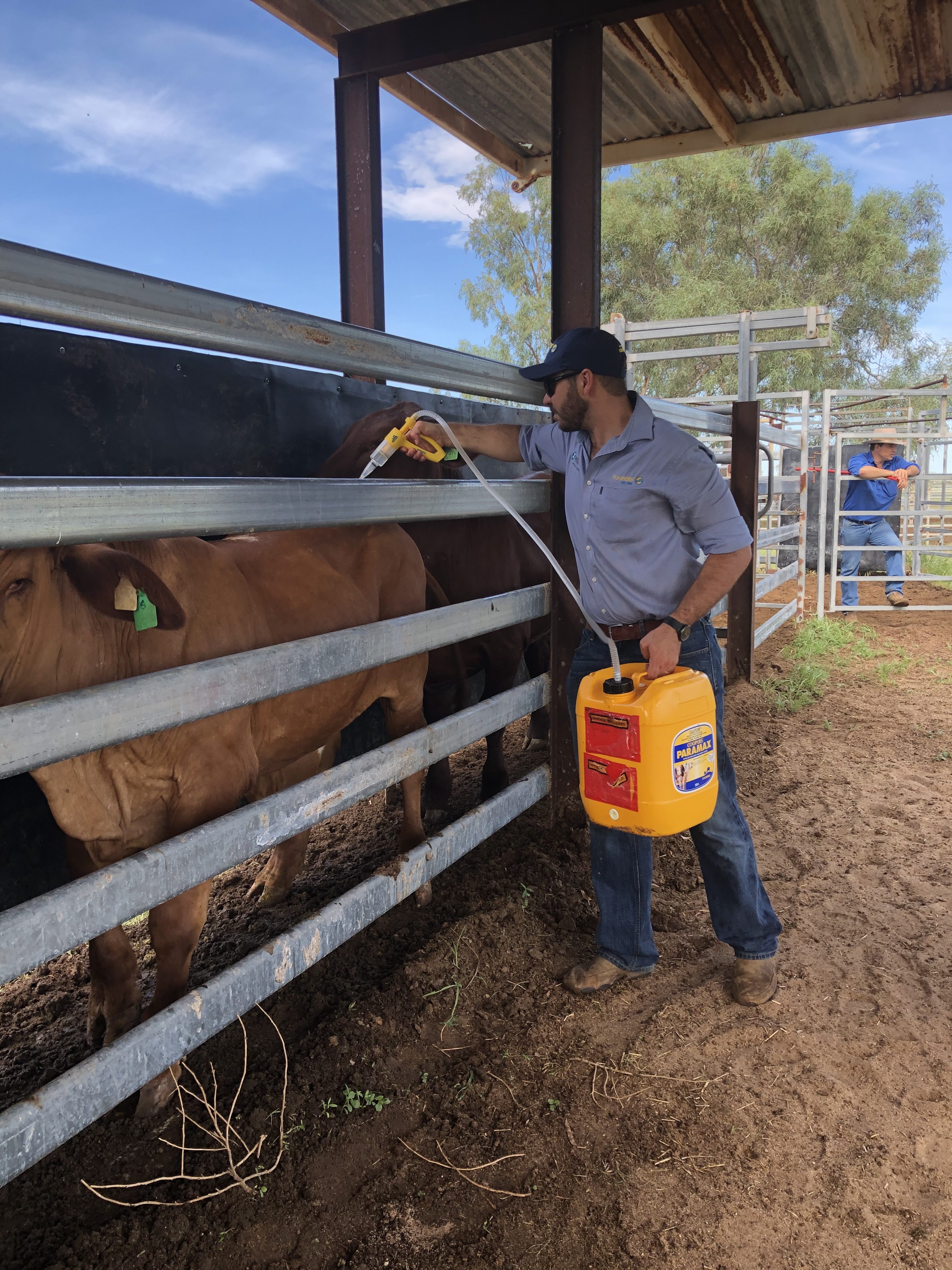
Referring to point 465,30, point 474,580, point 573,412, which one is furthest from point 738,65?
point 573,412

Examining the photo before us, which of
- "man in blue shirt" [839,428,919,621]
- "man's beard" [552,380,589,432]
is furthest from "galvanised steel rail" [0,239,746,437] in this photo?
"man in blue shirt" [839,428,919,621]

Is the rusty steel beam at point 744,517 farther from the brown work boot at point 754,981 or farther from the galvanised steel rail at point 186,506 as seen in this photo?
the galvanised steel rail at point 186,506

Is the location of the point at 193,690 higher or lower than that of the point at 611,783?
higher

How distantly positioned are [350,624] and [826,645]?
649 cm

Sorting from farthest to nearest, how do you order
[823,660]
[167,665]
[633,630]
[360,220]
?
[823,660], [360,220], [633,630], [167,665]

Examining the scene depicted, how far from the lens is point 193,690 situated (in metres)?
1.83

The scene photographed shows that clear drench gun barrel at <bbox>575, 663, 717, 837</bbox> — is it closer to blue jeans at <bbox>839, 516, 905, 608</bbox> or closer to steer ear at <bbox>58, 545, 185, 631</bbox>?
steer ear at <bbox>58, 545, 185, 631</bbox>

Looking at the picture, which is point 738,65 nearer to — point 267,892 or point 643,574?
point 643,574

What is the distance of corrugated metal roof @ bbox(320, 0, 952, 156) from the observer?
4262 mm

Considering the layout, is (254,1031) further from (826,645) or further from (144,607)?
(826,645)

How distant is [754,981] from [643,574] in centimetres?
132

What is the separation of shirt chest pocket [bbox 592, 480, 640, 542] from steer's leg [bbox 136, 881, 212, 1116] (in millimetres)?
1543

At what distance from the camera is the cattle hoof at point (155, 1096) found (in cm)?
217

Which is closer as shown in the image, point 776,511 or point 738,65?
point 738,65
